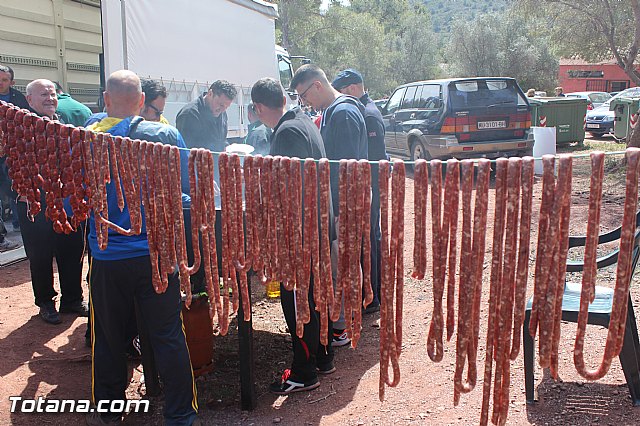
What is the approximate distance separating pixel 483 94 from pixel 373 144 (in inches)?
262

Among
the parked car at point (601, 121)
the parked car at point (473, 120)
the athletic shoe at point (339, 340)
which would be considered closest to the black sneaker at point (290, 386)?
the athletic shoe at point (339, 340)

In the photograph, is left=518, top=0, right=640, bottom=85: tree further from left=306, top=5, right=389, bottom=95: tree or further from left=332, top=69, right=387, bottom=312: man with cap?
left=306, top=5, right=389, bottom=95: tree

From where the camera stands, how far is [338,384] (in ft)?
13.5

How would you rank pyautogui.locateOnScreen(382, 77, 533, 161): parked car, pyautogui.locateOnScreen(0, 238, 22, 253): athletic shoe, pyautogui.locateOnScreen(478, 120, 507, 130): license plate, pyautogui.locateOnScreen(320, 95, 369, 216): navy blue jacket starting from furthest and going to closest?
pyautogui.locateOnScreen(478, 120, 507, 130): license plate, pyautogui.locateOnScreen(382, 77, 533, 161): parked car, pyautogui.locateOnScreen(0, 238, 22, 253): athletic shoe, pyautogui.locateOnScreen(320, 95, 369, 216): navy blue jacket

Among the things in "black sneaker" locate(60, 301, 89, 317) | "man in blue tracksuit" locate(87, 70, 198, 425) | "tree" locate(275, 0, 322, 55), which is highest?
"tree" locate(275, 0, 322, 55)

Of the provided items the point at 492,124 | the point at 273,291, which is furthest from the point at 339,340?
the point at 492,124

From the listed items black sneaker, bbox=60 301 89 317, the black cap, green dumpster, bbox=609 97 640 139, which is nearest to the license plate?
green dumpster, bbox=609 97 640 139

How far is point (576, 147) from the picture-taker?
1659cm

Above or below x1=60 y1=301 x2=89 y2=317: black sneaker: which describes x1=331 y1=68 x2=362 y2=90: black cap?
above

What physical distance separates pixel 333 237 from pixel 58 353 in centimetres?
243

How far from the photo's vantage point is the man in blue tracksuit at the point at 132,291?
10.6 feet

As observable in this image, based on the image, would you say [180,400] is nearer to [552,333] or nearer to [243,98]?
[552,333]

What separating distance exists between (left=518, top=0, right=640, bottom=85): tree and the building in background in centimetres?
1186

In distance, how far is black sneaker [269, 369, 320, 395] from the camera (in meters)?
3.99
